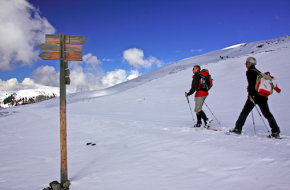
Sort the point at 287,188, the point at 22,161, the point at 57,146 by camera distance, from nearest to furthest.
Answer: the point at 287,188 → the point at 22,161 → the point at 57,146

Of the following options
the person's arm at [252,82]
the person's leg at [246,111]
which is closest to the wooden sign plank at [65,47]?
the person's arm at [252,82]

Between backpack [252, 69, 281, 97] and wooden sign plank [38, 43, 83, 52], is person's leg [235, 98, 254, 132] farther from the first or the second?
wooden sign plank [38, 43, 83, 52]

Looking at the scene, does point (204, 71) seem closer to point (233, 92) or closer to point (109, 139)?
point (109, 139)

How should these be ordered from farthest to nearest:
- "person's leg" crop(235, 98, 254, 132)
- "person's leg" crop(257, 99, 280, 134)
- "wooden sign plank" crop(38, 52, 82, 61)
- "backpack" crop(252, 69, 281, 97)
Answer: "person's leg" crop(235, 98, 254, 132) < "person's leg" crop(257, 99, 280, 134) < "backpack" crop(252, 69, 281, 97) < "wooden sign plank" crop(38, 52, 82, 61)

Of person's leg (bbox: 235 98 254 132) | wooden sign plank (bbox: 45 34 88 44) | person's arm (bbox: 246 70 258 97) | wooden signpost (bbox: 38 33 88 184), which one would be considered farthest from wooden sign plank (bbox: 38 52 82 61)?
person's leg (bbox: 235 98 254 132)

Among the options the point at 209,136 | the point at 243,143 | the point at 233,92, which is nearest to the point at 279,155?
the point at 243,143

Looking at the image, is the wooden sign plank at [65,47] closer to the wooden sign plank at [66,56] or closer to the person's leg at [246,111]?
the wooden sign plank at [66,56]

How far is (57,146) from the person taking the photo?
5895mm

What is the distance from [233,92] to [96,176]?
12167mm

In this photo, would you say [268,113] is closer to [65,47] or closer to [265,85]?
[265,85]

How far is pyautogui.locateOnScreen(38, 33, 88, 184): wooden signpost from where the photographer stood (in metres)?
3.26

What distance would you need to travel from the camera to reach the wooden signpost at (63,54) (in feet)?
10.7

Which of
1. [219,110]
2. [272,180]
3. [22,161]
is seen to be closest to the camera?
[272,180]

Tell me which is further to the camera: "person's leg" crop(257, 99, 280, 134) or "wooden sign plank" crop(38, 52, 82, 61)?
"person's leg" crop(257, 99, 280, 134)
